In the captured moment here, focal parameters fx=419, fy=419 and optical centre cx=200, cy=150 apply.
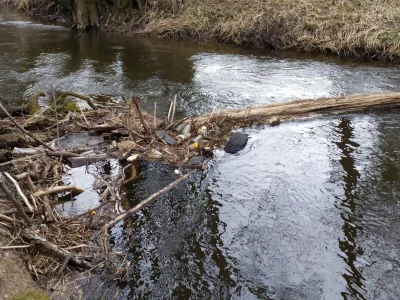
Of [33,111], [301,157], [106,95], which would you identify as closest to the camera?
[301,157]

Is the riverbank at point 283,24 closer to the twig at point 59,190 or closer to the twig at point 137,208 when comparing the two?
the twig at point 137,208

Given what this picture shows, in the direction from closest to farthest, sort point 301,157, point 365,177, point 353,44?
point 365,177
point 301,157
point 353,44

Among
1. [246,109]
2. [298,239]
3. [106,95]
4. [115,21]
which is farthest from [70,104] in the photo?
[115,21]

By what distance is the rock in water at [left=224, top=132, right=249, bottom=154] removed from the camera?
6.52 meters

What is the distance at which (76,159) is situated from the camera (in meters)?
6.00

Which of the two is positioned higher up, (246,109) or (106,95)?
(246,109)

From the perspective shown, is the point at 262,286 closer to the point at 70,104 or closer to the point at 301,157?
the point at 301,157

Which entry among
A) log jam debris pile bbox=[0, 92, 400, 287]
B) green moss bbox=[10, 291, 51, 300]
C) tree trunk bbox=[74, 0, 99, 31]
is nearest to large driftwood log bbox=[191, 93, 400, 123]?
log jam debris pile bbox=[0, 92, 400, 287]

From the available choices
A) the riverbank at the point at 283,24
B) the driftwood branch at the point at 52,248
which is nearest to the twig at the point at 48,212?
the driftwood branch at the point at 52,248

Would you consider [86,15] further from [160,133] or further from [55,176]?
[55,176]

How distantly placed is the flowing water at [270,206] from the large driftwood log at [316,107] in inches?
8.1

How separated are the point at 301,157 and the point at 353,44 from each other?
22.7 ft

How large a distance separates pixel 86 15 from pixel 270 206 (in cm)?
1432

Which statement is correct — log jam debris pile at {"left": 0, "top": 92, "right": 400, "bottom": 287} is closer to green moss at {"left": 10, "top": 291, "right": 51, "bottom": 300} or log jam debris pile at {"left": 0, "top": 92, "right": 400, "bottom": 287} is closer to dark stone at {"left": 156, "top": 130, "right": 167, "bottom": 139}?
dark stone at {"left": 156, "top": 130, "right": 167, "bottom": 139}
